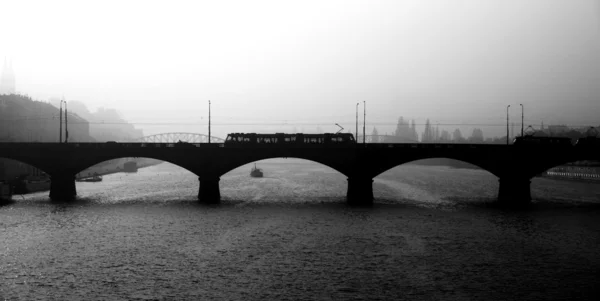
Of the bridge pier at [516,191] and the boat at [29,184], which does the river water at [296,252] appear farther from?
the boat at [29,184]

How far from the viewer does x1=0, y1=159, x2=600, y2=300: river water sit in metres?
31.1

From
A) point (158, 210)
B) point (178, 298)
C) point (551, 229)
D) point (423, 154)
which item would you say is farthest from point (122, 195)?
point (551, 229)

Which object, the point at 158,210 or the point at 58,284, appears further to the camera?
the point at 158,210

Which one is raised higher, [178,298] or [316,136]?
[316,136]

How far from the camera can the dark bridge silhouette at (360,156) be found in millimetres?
70750

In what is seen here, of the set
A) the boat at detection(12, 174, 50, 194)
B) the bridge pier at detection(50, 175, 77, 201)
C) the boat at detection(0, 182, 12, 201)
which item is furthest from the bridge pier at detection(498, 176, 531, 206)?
the boat at detection(12, 174, 50, 194)

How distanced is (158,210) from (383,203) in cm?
3231

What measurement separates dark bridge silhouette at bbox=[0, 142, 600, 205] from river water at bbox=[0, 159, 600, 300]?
5199mm

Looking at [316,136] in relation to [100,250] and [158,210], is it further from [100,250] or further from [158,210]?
[100,250]

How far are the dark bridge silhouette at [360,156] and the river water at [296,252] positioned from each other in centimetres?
520

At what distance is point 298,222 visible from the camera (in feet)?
182

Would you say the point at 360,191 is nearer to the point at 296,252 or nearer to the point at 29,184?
the point at 296,252

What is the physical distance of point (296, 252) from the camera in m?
40.9

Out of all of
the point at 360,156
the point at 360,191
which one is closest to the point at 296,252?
the point at 360,191
